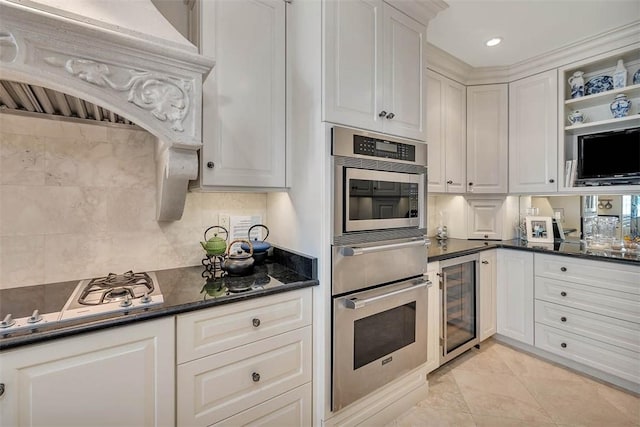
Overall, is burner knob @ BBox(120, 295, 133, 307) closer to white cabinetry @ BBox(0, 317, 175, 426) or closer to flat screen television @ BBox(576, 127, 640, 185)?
white cabinetry @ BBox(0, 317, 175, 426)

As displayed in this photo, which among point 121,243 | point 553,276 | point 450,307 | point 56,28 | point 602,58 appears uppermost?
point 602,58

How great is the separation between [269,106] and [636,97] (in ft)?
9.70

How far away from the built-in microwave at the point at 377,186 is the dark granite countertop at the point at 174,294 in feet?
1.07

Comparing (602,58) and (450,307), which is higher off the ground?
(602,58)

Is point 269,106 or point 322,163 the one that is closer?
point 322,163

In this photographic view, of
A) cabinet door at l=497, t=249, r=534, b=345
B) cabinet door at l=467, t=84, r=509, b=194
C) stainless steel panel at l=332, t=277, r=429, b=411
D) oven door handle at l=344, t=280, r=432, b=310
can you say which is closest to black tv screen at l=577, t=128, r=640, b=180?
cabinet door at l=467, t=84, r=509, b=194

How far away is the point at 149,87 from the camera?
3.59 ft

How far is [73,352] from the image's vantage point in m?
0.98

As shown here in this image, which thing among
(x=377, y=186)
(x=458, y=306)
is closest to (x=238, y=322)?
(x=377, y=186)

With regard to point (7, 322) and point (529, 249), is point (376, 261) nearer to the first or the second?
point (7, 322)

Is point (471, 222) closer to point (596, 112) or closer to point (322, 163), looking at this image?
point (596, 112)

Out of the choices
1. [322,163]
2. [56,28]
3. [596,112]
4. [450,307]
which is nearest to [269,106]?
[322,163]

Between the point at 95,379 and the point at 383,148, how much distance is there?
1.63 metres

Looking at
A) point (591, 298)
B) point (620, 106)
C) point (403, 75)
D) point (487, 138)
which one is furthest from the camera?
point (487, 138)
